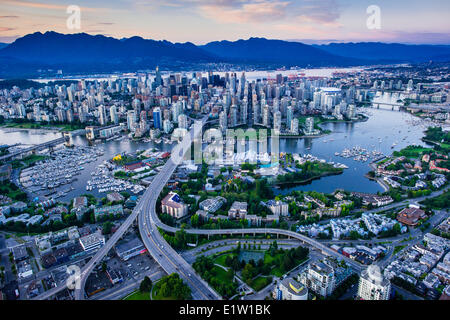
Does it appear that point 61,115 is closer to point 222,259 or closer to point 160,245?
point 160,245

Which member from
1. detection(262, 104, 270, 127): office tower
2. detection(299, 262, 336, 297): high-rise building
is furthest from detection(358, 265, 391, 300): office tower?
detection(262, 104, 270, 127): office tower

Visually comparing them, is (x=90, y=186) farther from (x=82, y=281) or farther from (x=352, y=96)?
(x=352, y=96)

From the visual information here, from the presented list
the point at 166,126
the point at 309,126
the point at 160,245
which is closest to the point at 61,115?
the point at 166,126

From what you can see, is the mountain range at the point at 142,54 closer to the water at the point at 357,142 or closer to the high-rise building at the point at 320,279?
the water at the point at 357,142

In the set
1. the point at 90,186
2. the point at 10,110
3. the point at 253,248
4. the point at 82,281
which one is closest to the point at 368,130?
the point at 253,248

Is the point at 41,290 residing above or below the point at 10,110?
below

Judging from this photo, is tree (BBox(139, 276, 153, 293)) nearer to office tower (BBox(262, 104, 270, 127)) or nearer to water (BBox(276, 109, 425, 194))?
water (BBox(276, 109, 425, 194))
